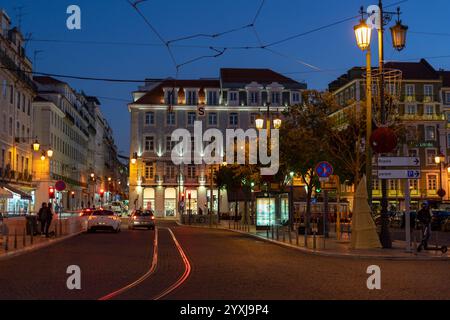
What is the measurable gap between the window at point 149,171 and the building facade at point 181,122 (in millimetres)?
138

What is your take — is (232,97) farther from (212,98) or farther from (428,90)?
(428,90)

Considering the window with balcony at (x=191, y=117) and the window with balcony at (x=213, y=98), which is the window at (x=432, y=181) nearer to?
the window with balcony at (x=213, y=98)

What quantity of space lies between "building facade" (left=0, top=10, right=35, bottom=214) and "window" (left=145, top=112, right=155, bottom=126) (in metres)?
19.5

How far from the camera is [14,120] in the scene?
6203cm

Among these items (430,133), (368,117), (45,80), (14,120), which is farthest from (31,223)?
(430,133)

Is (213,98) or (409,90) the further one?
(213,98)

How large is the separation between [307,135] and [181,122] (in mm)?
55200

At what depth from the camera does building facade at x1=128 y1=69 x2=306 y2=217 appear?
284ft

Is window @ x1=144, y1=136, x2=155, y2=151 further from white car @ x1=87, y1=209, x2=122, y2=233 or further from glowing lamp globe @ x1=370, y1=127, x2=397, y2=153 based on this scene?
glowing lamp globe @ x1=370, y1=127, x2=397, y2=153

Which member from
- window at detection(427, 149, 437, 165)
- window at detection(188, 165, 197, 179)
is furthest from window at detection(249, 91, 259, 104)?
window at detection(427, 149, 437, 165)

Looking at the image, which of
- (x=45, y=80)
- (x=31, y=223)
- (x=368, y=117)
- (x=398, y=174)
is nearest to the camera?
(x=398, y=174)

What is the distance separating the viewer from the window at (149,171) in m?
86.5
